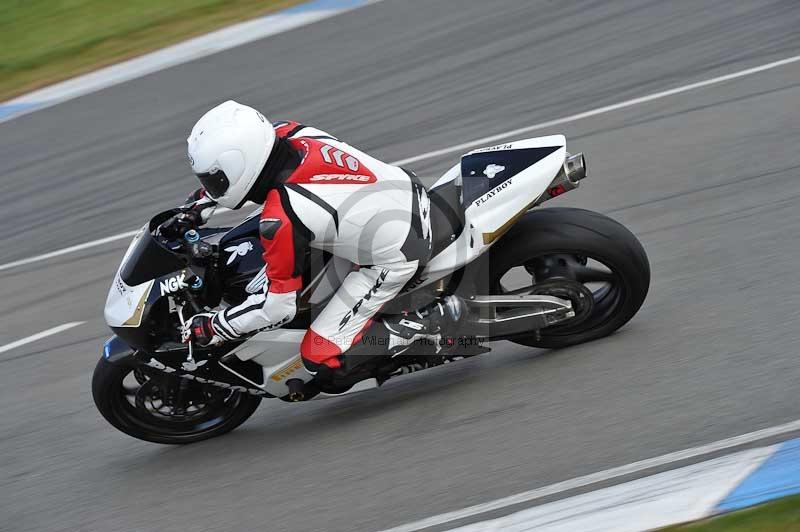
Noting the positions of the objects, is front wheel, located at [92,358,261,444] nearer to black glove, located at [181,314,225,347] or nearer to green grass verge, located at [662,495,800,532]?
black glove, located at [181,314,225,347]

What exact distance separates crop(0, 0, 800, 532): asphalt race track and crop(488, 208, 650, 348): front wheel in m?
0.14

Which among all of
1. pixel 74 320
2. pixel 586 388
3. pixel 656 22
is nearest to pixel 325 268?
pixel 586 388

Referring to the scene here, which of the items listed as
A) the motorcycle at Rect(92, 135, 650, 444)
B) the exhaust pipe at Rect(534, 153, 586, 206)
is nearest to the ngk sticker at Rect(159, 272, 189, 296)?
the motorcycle at Rect(92, 135, 650, 444)

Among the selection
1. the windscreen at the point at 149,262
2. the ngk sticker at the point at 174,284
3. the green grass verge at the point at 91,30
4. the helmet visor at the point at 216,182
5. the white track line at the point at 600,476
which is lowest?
Answer: the white track line at the point at 600,476

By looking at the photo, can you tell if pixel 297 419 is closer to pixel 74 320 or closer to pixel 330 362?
pixel 330 362

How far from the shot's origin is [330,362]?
5.02 m

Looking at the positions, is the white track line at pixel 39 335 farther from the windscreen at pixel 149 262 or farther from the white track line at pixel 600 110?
the white track line at pixel 600 110

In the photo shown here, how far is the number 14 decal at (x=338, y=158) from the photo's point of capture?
4730 mm

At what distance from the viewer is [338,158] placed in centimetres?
476

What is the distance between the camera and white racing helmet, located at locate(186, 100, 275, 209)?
443 cm

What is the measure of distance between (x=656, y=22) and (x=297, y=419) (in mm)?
6212

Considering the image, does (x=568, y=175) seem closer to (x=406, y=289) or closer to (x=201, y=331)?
(x=406, y=289)

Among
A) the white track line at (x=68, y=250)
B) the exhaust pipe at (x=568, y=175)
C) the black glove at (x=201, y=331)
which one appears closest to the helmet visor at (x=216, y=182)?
the black glove at (x=201, y=331)

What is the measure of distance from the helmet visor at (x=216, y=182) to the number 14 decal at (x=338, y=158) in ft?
1.66
